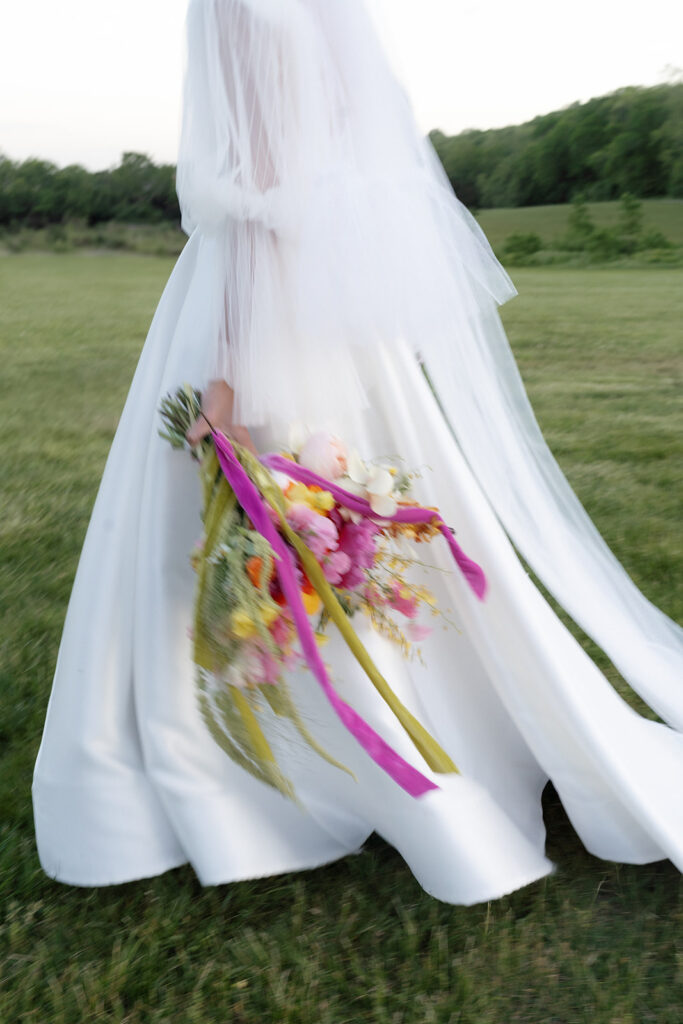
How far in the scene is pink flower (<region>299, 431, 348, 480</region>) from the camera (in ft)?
7.54

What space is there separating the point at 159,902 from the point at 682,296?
41.6 ft

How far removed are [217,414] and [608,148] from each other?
19548 mm

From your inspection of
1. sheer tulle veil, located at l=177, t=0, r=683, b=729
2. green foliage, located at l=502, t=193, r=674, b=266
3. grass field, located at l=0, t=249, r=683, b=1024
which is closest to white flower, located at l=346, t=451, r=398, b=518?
sheer tulle veil, located at l=177, t=0, r=683, b=729

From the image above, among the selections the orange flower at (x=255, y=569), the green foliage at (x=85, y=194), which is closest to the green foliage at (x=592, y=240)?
the green foliage at (x=85, y=194)

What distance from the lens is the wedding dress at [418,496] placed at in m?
2.21

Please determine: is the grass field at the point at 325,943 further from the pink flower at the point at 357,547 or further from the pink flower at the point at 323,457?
the pink flower at the point at 323,457

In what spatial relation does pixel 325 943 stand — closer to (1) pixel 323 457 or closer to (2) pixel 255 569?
(2) pixel 255 569

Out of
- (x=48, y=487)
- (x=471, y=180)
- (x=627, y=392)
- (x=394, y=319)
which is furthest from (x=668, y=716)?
(x=471, y=180)

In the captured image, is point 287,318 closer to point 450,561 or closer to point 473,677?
point 450,561

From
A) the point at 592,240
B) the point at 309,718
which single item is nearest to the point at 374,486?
the point at 309,718

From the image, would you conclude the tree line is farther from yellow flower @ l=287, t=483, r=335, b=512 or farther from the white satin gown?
yellow flower @ l=287, t=483, r=335, b=512

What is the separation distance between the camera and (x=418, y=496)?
2.52 m

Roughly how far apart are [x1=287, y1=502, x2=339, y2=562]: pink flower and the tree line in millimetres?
15199

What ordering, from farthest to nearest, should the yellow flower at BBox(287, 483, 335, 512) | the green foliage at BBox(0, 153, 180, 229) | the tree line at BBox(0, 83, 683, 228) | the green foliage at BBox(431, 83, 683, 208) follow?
the green foliage at BBox(431, 83, 683, 208)
the tree line at BBox(0, 83, 683, 228)
the green foliage at BBox(0, 153, 180, 229)
the yellow flower at BBox(287, 483, 335, 512)
